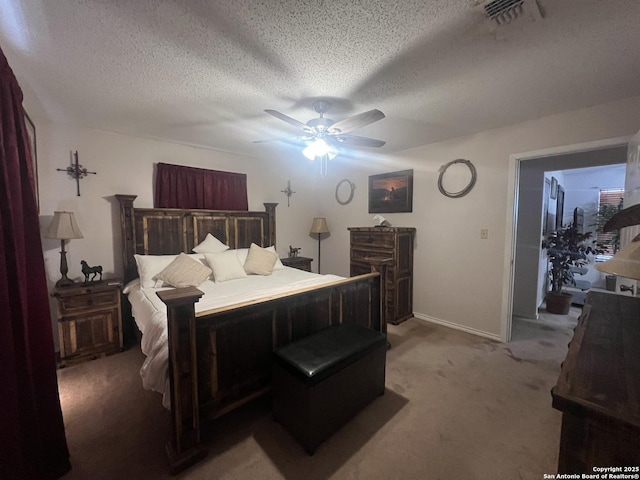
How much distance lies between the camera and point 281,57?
167 centimetres

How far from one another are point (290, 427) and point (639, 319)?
2096mm

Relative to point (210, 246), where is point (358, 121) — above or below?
above

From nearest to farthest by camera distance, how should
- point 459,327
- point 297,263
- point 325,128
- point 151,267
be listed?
point 325,128
point 151,267
point 459,327
point 297,263

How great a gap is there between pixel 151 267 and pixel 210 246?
0.75 m

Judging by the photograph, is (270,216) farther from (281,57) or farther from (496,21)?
(496,21)

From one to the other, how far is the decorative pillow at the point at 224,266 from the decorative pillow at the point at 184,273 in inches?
4.6

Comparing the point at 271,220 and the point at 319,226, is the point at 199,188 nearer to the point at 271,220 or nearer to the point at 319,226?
the point at 271,220

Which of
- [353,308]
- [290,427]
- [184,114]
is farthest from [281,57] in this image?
[290,427]

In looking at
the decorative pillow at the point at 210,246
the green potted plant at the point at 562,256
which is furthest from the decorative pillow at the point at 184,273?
the green potted plant at the point at 562,256

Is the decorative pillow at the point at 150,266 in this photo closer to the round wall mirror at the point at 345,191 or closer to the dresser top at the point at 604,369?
the round wall mirror at the point at 345,191

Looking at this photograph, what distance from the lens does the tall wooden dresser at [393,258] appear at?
3.44 metres

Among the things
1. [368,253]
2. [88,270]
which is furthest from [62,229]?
[368,253]

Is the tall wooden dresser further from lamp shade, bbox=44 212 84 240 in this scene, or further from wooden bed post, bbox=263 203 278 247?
lamp shade, bbox=44 212 84 240

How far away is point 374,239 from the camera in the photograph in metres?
3.67
